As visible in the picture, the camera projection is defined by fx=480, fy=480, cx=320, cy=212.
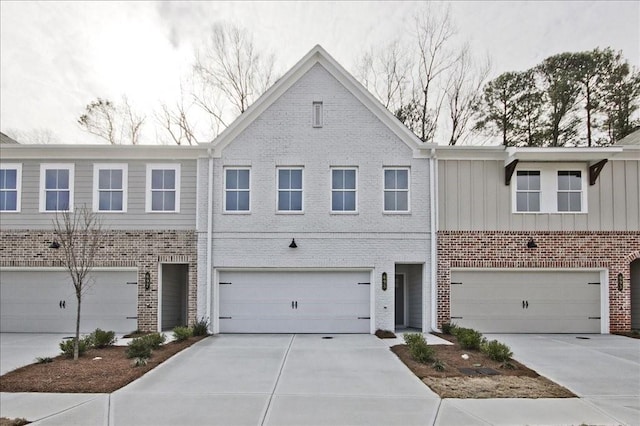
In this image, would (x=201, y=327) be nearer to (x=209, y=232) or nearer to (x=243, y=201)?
(x=209, y=232)

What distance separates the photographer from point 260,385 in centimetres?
869

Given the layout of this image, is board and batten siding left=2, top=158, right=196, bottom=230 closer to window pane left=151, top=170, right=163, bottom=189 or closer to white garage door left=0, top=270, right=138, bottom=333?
window pane left=151, top=170, right=163, bottom=189

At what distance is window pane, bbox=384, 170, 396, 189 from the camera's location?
608 inches

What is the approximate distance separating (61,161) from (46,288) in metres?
4.08

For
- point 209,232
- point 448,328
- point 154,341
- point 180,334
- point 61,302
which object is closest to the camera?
point 154,341

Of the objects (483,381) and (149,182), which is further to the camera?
(149,182)

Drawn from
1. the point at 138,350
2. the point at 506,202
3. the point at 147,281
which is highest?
the point at 506,202

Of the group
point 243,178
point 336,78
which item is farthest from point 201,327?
point 336,78

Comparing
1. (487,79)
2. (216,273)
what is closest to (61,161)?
(216,273)

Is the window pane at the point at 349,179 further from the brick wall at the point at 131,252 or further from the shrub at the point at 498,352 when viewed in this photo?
the shrub at the point at 498,352

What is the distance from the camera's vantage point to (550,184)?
15.4 meters

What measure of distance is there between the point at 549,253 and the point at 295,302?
8180 millimetres

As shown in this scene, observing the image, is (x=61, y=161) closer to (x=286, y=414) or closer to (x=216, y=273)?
(x=216, y=273)

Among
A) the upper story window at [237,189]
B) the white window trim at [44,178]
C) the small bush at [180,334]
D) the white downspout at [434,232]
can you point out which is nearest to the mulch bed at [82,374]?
the small bush at [180,334]
